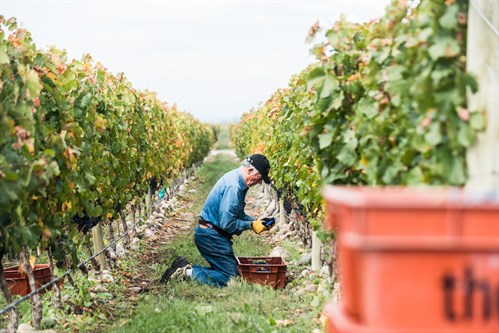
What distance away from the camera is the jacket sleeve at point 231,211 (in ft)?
24.1

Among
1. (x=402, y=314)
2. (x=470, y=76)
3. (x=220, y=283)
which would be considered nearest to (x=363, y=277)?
(x=402, y=314)

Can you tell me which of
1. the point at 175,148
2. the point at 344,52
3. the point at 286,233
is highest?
the point at 344,52

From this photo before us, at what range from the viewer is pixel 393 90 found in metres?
3.43

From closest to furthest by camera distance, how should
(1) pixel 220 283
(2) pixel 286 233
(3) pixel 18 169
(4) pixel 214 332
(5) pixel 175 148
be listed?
(3) pixel 18 169 → (4) pixel 214 332 → (1) pixel 220 283 → (2) pixel 286 233 → (5) pixel 175 148

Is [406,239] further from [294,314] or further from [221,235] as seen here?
[221,235]

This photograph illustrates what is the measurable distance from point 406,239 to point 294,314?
13.7 ft

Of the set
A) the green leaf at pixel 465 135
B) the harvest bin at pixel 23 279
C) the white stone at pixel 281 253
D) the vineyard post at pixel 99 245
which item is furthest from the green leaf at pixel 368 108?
the white stone at pixel 281 253

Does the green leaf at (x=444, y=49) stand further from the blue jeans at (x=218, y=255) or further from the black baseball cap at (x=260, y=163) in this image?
the blue jeans at (x=218, y=255)

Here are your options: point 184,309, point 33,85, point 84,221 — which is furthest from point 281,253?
point 33,85

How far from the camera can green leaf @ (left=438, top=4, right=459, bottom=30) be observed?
10.1 feet

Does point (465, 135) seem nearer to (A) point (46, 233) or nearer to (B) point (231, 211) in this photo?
(A) point (46, 233)

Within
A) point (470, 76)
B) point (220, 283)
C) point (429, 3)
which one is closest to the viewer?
point (470, 76)

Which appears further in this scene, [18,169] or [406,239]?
[18,169]

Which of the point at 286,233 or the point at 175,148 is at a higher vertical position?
the point at 175,148
